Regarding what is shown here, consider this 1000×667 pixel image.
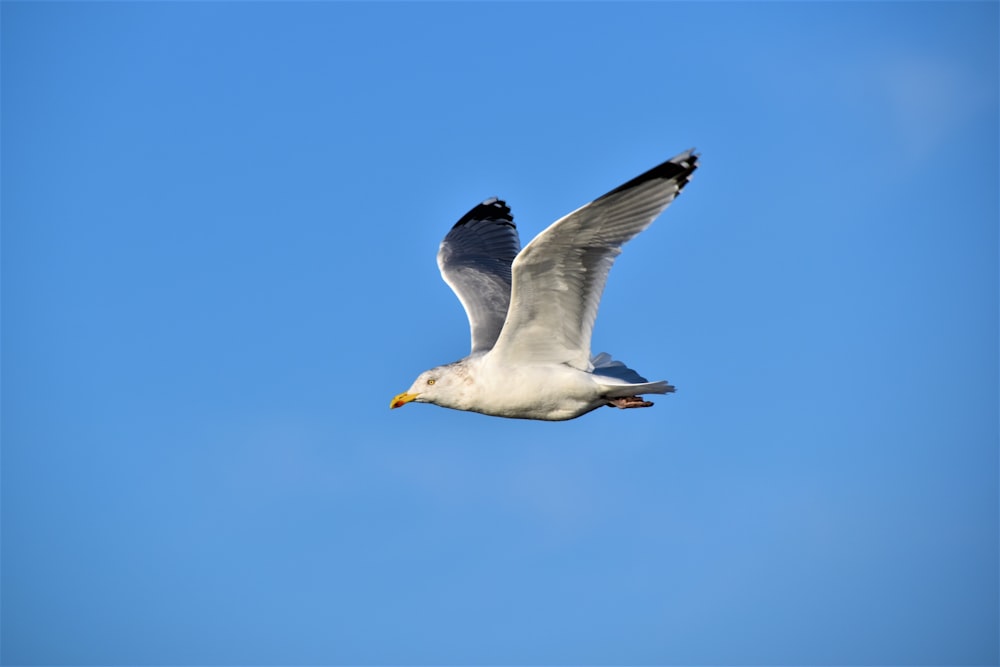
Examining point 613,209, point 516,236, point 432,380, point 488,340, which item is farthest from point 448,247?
point 613,209

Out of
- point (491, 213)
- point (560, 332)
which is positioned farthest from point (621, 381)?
point (491, 213)

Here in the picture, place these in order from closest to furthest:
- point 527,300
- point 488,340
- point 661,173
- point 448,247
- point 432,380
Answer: point 661,173 → point 527,300 → point 432,380 → point 488,340 → point 448,247

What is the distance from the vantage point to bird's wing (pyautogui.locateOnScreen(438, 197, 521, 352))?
12883 mm

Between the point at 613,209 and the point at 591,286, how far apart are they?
1012 millimetres

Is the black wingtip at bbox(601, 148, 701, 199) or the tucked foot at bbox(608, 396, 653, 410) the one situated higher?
the black wingtip at bbox(601, 148, 701, 199)

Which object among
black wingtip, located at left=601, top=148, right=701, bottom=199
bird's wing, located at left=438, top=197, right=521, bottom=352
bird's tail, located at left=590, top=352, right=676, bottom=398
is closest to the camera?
black wingtip, located at left=601, top=148, right=701, bottom=199

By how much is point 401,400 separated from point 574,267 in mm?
2362

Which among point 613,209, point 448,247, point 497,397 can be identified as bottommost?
point 497,397

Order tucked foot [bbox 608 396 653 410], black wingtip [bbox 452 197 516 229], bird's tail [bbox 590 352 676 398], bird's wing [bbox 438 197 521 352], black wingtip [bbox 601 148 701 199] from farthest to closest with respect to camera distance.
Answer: black wingtip [bbox 452 197 516 229]
bird's wing [bbox 438 197 521 352]
tucked foot [bbox 608 396 653 410]
bird's tail [bbox 590 352 676 398]
black wingtip [bbox 601 148 701 199]

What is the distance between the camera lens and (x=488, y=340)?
12.5 metres

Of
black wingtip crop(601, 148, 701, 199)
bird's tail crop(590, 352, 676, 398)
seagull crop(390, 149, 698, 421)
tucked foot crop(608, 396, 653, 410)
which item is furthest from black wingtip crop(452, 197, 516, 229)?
black wingtip crop(601, 148, 701, 199)

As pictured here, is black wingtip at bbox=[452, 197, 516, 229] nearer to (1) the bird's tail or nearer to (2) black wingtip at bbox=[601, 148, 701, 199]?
(1) the bird's tail

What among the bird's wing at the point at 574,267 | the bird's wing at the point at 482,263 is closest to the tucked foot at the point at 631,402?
the bird's wing at the point at 574,267

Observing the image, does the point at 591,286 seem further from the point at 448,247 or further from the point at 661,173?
the point at 448,247
